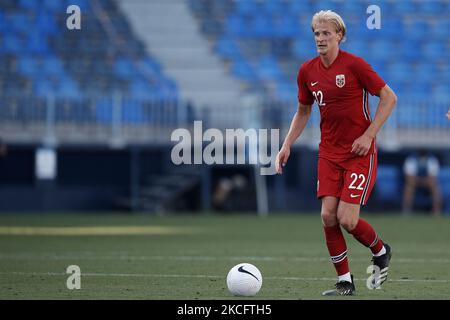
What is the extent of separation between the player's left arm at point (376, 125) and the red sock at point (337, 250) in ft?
2.38

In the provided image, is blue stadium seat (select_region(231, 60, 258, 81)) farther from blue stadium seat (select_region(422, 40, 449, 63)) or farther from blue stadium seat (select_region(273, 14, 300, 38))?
Answer: blue stadium seat (select_region(422, 40, 449, 63))

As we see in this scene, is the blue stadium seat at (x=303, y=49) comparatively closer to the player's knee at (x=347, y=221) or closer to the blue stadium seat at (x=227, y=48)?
the blue stadium seat at (x=227, y=48)

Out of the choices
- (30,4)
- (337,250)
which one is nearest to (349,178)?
(337,250)

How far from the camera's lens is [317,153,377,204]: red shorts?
8820 millimetres

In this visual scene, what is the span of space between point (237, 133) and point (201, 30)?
6092mm

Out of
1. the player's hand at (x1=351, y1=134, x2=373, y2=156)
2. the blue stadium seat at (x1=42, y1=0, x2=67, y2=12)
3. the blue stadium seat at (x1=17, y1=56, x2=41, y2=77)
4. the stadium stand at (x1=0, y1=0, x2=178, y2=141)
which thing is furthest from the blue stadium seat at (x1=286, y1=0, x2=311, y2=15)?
the player's hand at (x1=351, y1=134, x2=373, y2=156)

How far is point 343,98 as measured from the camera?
29.2ft

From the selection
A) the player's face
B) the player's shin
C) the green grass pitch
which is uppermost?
the player's face

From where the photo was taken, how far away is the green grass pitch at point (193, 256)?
9.20 m

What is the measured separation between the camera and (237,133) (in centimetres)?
2405

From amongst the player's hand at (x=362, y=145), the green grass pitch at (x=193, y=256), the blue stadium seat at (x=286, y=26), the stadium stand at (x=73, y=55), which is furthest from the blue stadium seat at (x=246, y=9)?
the player's hand at (x=362, y=145)
